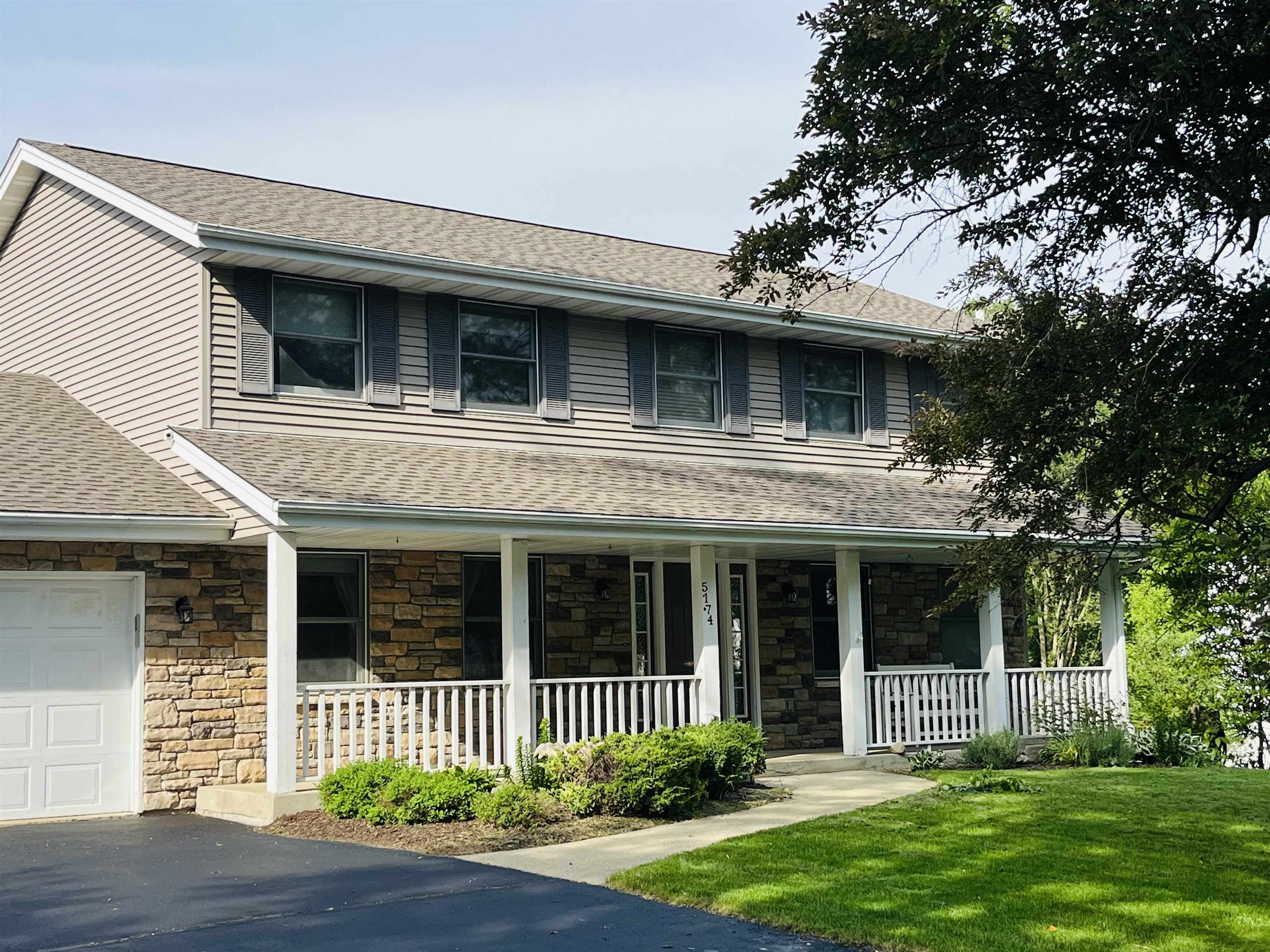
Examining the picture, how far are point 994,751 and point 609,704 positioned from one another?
4639 millimetres

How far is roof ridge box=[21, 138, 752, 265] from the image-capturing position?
17469 mm

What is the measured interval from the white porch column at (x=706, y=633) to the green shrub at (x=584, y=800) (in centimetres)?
301

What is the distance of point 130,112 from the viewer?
90.4ft

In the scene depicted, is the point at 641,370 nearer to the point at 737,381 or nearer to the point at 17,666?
the point at 737,381

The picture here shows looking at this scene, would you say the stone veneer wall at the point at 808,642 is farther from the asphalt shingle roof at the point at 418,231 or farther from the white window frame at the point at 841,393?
the asphalt shingle roof at the point at 418,231

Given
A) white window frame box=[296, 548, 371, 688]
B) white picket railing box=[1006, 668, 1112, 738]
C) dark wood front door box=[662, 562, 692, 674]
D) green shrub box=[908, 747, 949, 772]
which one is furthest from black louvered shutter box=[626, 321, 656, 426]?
white picket railing box=[1006, 668, 1112, 738]

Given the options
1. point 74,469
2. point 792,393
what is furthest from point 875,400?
point 74,469

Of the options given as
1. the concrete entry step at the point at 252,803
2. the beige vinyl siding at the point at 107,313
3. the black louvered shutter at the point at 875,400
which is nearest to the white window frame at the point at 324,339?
the beige vinyl siding at the point at 107,313

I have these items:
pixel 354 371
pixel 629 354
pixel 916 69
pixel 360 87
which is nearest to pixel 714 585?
pixel 629 354

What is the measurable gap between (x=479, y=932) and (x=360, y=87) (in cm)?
1676

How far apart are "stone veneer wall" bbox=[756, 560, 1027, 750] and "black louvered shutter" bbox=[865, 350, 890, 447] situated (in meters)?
1.75

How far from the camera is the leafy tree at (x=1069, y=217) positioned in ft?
27.3

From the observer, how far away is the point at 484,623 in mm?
15789

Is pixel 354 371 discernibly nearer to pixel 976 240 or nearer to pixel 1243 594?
pixel 976 240
